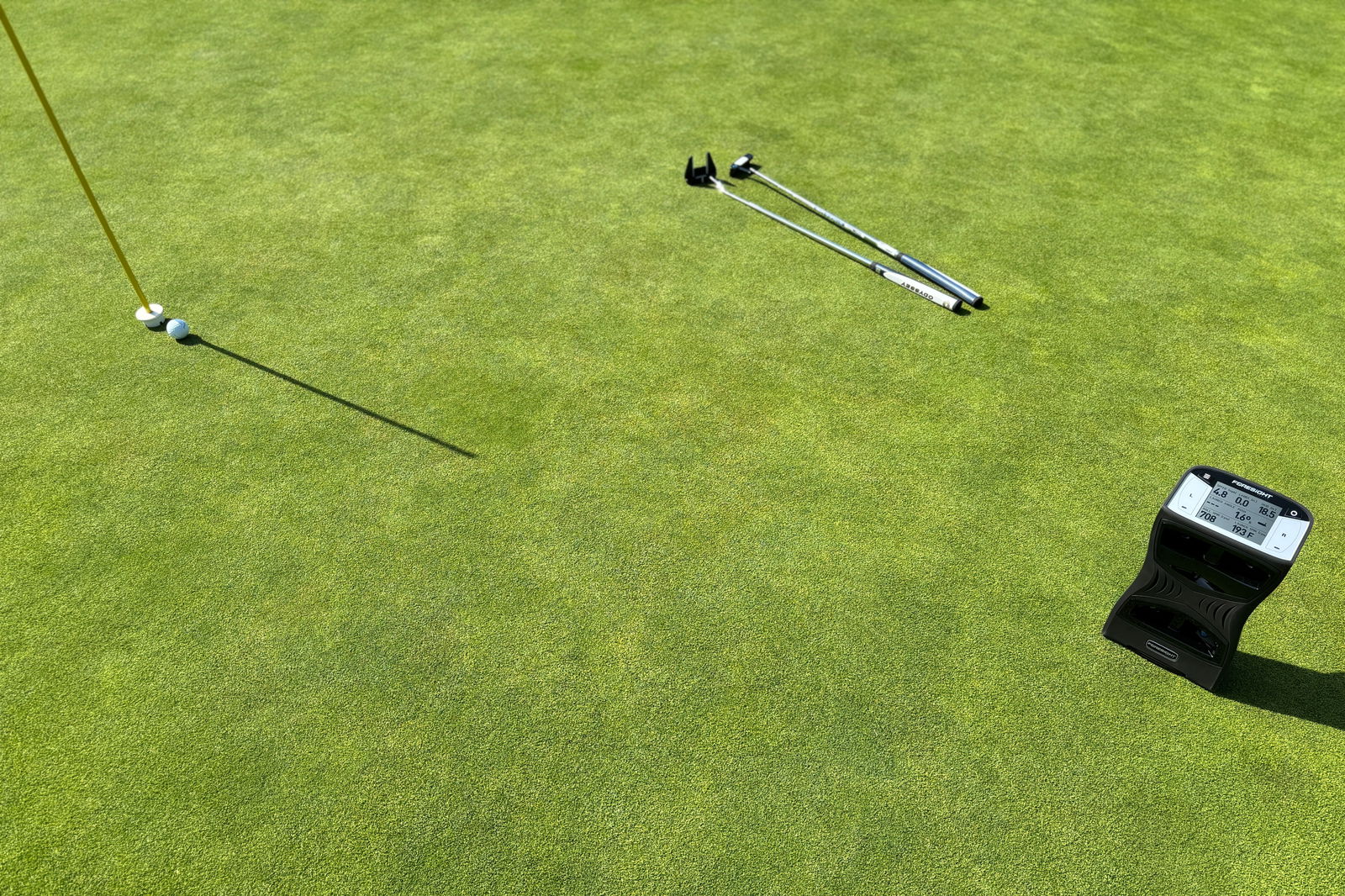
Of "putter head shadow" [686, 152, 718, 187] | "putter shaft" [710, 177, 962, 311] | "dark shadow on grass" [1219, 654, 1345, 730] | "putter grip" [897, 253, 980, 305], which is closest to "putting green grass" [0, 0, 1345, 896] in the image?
"dark shadow on grass" [1219, 654, 1345, 730]

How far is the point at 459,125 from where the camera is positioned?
460 inches

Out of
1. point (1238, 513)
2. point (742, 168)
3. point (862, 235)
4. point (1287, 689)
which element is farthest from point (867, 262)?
point (1287, 689)

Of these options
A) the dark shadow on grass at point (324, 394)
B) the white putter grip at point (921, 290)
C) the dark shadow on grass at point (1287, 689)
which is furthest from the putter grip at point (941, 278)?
the dark shadow on grass at point (324, 394)

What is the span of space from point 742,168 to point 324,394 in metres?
5.46

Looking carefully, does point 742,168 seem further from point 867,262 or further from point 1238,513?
point 1238,513

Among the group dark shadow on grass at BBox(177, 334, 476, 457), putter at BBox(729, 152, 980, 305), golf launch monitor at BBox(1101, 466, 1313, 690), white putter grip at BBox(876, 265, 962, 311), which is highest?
golf launch monitor at BBox(1101, 466, 1313, 690)

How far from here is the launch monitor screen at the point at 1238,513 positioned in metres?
5.18

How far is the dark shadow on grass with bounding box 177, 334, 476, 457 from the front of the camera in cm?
763

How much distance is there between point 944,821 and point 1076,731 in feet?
3.65

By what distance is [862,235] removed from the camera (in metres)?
9.76

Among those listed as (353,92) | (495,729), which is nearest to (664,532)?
(495,729)

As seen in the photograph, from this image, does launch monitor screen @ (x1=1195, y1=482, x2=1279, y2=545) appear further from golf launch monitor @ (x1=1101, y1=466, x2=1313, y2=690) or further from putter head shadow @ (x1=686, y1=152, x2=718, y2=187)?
putter head shadow @ (x1=686, y1=152, x2=718, y2=187)

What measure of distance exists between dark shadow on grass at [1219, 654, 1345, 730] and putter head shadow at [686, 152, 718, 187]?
7.17 m

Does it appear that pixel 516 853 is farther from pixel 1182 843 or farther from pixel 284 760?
pixel 1182 843
